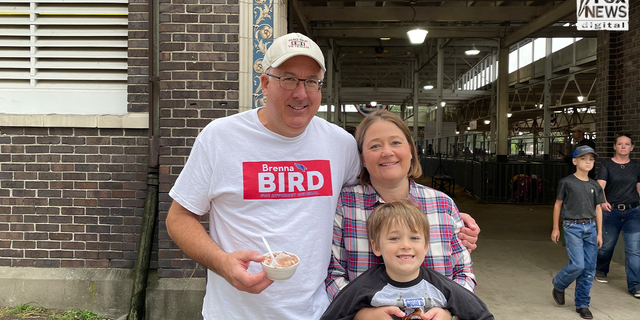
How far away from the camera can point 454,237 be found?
2.00 m

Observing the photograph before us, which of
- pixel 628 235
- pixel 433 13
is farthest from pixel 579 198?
pixel 433 13

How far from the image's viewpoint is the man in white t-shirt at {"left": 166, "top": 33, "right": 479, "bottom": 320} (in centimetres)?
180

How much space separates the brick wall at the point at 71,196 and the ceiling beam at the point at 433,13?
8180mm

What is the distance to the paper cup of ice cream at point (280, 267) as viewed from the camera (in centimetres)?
154

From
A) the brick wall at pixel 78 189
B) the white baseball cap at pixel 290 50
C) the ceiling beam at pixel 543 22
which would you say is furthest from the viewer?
the ceiling beam at pixel 543 22

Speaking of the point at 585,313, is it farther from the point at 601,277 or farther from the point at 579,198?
the point at 601,277

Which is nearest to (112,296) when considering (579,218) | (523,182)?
(579,218)

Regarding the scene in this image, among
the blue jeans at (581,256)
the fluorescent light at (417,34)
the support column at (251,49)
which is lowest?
A: the blue jeans at (581,256)

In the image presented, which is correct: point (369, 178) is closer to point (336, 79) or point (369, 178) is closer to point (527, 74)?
point (336, 79)

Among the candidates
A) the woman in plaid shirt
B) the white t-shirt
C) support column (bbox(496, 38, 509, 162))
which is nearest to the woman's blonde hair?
the woman in plaid shirt

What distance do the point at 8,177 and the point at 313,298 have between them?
14.6ft

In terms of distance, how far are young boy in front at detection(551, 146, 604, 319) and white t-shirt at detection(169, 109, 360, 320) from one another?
4131mm

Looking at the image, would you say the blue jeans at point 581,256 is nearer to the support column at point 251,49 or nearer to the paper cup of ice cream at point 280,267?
the support column at point 251,49

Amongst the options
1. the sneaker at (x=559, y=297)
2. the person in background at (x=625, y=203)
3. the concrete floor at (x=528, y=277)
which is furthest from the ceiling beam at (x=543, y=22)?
the sneaker at (x=559, y=297)
